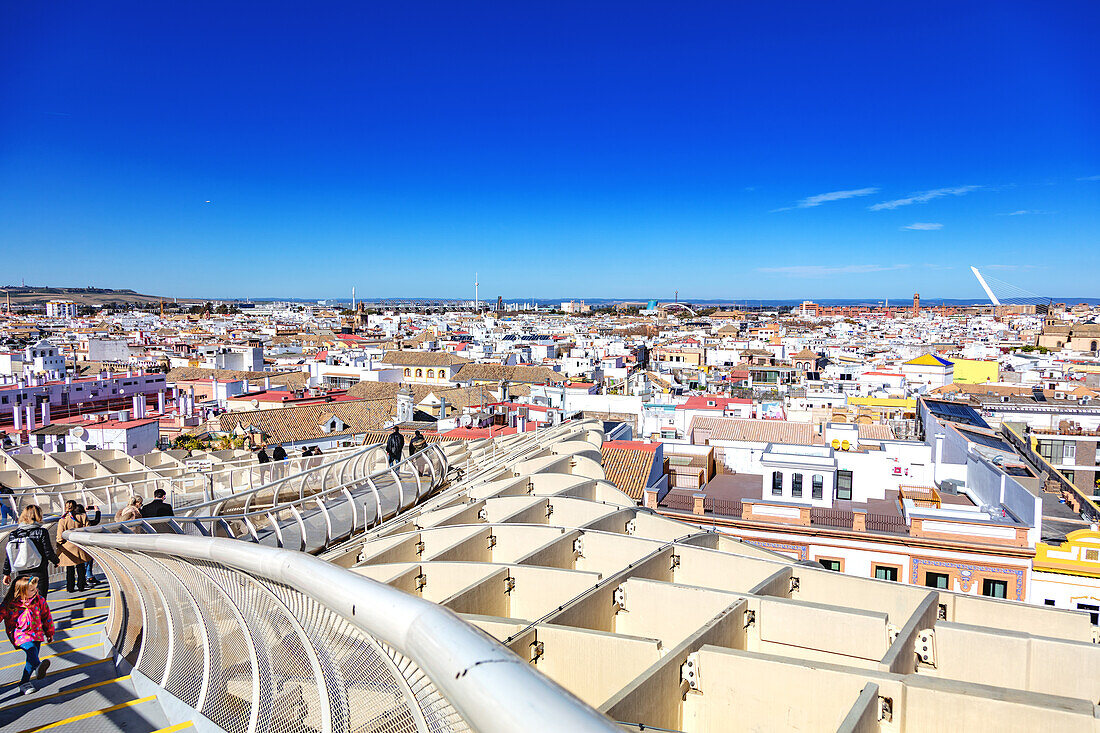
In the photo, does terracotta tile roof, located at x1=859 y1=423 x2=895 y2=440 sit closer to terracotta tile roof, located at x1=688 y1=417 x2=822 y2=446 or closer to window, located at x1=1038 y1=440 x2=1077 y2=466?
terracotta tile roof, located at x1=688 y1=417 x2=822 y2=446

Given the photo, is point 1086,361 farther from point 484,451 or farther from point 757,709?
point 757,709

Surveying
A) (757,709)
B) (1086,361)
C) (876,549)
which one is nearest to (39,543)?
(757,709)

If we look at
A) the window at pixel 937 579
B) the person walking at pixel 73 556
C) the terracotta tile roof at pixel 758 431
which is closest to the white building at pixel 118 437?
the person walking at pixel 73 556

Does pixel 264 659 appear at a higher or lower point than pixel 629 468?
higher

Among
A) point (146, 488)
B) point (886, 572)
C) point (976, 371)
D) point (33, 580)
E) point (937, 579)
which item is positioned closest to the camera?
point (33, 580)

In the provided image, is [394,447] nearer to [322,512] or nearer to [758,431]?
A: [322,512]

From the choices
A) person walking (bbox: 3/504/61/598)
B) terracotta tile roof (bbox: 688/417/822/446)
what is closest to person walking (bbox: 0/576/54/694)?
person walking (bbox: 3/504/61/598)

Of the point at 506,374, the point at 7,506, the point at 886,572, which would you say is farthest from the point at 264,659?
the point at 506,374
